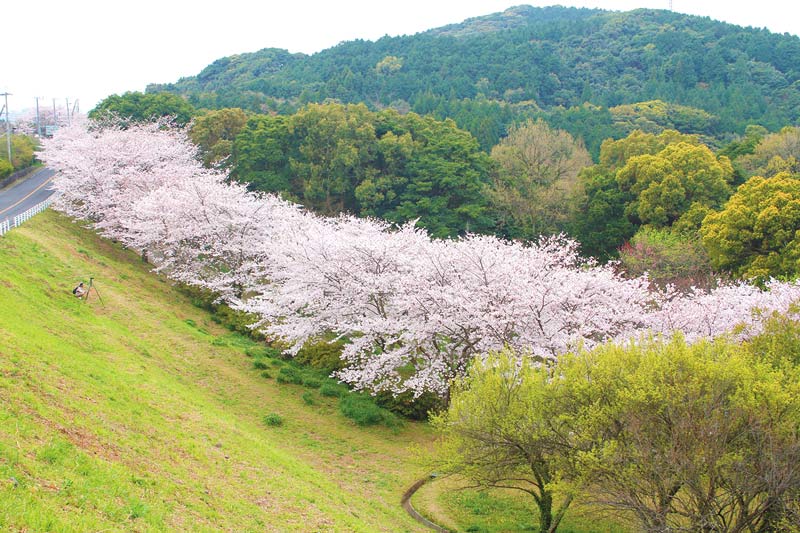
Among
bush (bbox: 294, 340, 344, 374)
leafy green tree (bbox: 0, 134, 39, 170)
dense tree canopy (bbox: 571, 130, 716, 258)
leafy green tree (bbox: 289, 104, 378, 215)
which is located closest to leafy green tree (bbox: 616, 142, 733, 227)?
dense tree canopy (bbox: 571, 130, 716, 258)

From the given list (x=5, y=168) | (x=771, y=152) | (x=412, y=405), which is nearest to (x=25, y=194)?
(x=5, y=168)

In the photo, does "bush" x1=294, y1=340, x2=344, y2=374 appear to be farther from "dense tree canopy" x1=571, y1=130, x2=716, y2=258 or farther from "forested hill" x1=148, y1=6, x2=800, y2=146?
"forested hill" x1=148, y1=6, x2=800, y2=146

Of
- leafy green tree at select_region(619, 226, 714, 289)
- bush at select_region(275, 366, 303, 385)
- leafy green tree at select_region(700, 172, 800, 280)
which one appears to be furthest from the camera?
leafy green tree at select_region(619, 226, 714, 289)

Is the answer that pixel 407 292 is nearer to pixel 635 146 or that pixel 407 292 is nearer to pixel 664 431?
pixel 664 431

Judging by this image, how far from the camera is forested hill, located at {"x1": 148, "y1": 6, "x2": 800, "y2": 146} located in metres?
72.4

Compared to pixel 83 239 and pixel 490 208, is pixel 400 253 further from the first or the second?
pixel 490 208

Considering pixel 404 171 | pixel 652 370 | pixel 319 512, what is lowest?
pixel 319 512

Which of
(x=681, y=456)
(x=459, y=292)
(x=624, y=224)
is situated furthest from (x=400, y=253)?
(x=624, y=224)

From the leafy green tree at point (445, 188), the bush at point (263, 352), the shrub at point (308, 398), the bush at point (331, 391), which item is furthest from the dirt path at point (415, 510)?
the leafy green tree at point (445, 188)

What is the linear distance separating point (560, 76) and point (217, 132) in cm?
6089

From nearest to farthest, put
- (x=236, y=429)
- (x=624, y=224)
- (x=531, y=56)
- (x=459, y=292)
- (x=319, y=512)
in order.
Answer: (x=319, y=512)
(x=236, y=429)
(x=459, y=292)
(x=624, y=224)
(x=531, y=56)

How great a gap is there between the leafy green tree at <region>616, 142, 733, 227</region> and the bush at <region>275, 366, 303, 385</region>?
24.2 metres

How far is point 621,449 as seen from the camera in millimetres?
11602

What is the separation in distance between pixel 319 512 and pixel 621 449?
5398 millimetres
